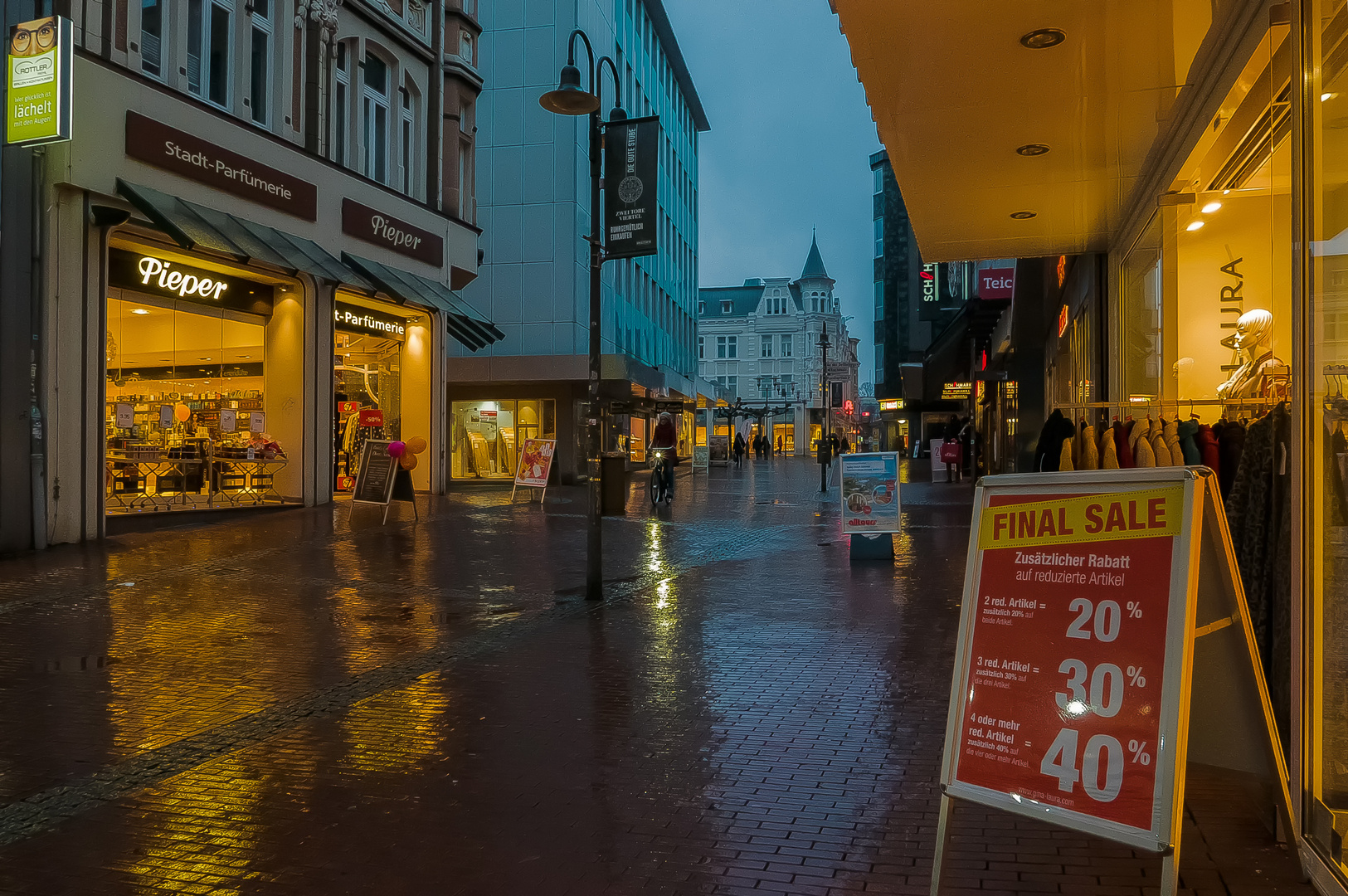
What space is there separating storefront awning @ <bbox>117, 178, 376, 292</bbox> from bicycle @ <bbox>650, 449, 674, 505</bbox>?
6986mm

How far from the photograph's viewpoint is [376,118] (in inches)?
858

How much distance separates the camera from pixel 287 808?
4223mm

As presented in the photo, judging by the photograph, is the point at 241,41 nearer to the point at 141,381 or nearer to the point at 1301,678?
the point at 141,381

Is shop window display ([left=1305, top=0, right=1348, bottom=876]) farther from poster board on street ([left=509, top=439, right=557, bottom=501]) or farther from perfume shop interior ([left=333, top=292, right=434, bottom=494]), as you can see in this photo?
perfume shop interior ([left=333, top=292, right=434, bottom=494])

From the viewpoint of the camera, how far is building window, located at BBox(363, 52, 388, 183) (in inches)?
838

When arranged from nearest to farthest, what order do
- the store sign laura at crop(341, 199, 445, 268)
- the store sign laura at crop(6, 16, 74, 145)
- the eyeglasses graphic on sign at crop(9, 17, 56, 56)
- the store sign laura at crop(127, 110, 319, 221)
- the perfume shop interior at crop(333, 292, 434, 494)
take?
the store sign laura at crop(6, 16, 74, 145), the eyeglasses graphic on sign at crop(9, 17, 56, 56), the store sign laura at crop(127, 110, 319, 221), the store sign laura at crop(341, 199, 445, 268), the perfume shop interior at crop(333, 292, 434, 494)

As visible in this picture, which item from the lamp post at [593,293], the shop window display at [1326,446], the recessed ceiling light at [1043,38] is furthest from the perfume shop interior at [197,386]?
the shop window display at [1326,446]

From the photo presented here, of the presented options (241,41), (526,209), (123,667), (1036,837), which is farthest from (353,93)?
(1036,837)

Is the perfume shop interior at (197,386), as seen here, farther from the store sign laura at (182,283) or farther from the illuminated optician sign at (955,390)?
the illuminated optician sign at (955,390)

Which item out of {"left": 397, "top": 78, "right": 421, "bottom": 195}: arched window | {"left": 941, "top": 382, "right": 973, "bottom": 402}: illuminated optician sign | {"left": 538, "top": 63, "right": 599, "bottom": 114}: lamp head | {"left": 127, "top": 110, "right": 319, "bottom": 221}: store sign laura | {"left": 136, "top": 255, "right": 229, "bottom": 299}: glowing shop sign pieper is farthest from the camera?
{"left": 941, "top": 382, "right": 973, "bottom": 402}: illuminated optician sign

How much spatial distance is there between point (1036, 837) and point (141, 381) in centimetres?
1728

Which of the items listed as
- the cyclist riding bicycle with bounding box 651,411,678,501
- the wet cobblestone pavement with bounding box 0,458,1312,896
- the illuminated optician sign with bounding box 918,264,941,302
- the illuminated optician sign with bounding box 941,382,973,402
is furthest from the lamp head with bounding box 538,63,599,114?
the illuminated optician sign with bounding box 941,382,973,402

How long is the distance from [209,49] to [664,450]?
427 inches

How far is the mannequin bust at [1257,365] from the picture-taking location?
5871 mm
